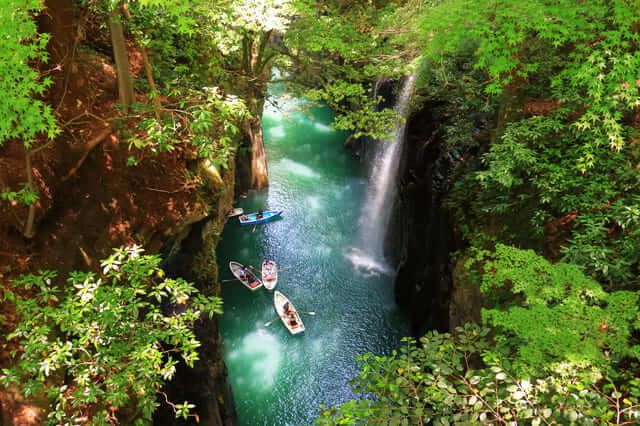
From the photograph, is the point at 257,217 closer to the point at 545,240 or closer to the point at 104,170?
the point at 104,170

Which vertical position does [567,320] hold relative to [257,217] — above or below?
above

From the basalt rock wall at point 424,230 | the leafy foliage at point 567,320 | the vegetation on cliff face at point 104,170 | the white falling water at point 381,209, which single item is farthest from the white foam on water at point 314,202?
the leafy foliage at point 567,320

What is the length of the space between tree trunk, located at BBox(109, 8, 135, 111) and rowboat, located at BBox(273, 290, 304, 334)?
11053mm

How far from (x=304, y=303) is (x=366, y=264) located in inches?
164

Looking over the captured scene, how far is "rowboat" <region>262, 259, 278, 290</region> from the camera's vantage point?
59.4 ft

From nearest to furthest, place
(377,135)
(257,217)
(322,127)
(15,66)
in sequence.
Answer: (15,66) < (377,135) < (257,217) < (322,127)

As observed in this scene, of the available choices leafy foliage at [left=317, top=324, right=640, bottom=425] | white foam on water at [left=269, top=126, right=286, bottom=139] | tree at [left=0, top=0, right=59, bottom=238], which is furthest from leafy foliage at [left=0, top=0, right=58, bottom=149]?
white foam on water at [left=269, top=126, right=286, bottom=139]

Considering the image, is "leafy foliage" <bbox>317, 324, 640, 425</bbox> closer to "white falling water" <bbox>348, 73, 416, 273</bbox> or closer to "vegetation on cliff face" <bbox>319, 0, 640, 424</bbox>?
"vegetation on cliff face" <bbox>319, 0, 640, 424</bbox>

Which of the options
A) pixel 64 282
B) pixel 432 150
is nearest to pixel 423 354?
pixel 64 282

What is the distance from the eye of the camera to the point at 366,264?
64.5ft

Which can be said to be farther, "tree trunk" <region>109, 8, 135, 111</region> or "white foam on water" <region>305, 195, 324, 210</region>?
"white foam on water" <region>305, 195, 324, 210</region>

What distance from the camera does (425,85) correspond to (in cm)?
1492

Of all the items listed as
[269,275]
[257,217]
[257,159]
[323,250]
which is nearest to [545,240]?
[269,275]

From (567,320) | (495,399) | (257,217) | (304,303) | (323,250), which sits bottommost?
(304,303)
